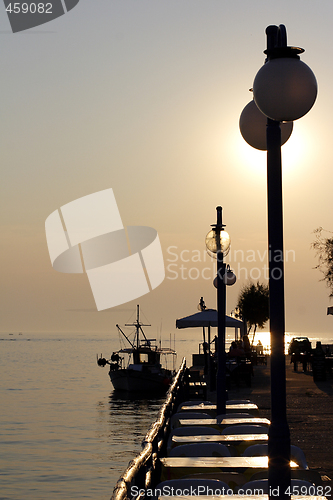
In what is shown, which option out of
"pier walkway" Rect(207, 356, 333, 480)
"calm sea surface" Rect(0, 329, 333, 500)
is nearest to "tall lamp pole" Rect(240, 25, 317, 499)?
"pier walkway" Rect(207, 356, 333, 480)

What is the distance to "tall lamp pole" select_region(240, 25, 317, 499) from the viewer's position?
14.7 ft

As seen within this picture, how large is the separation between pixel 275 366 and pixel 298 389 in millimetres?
18442

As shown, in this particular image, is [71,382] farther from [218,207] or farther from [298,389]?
[218,207]

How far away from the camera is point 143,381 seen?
170 ft

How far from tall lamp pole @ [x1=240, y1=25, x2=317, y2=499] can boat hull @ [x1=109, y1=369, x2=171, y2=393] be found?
47499mm

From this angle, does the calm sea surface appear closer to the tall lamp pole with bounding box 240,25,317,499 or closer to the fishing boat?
the fishing boat

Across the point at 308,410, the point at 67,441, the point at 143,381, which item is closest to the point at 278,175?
the point at 308,410

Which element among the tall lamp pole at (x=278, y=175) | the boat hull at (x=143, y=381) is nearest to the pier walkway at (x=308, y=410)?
the tall lamp pole at (x=278, y=175)

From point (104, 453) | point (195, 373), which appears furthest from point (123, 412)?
point (195, 373)

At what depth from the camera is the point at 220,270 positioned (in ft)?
39.3

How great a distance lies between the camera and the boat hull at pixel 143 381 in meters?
51.3

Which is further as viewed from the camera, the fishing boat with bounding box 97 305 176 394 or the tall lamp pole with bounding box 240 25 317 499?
the fishing boat with bounding box 97 305 176 394

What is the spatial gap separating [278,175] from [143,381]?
48218mm

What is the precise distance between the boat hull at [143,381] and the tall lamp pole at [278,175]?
1870 inches
